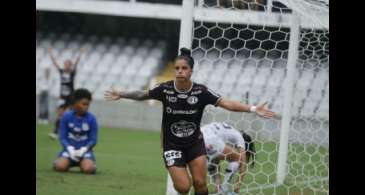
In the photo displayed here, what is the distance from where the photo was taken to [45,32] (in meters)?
27.8

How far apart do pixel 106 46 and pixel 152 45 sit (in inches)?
62.2

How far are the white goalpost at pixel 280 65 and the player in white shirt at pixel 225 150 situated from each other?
259mm

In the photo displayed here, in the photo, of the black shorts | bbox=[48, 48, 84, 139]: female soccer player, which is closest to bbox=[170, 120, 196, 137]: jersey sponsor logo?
the black shorts

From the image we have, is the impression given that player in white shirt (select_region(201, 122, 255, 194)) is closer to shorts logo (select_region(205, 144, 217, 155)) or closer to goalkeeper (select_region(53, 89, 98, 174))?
shorts logo (select_region(205, 144, 217, 155))

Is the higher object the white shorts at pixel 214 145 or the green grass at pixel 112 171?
the white shorts at pixel 214 145

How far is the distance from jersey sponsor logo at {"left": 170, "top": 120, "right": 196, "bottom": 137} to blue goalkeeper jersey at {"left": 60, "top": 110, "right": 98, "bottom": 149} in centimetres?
389

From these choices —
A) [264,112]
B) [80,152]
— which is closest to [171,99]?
[264,112]

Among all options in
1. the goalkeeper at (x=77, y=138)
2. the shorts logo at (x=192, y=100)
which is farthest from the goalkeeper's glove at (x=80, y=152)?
the shorts logo at (x=192, y=100)

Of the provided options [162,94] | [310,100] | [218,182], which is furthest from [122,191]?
[310,100]

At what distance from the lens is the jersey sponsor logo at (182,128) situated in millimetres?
8094

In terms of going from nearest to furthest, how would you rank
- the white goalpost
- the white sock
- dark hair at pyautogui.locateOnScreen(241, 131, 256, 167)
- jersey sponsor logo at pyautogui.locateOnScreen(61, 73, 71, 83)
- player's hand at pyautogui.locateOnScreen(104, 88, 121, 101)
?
player's hand at pyautogui.locateOnScreen(104, 88, 121, 101) → the white goalpost → the white sock → dark hair at pyautogui.locateOnScreen(241, 131, 256, 167) → jersey sponsor logo at pyautogui.locateOnScreen(61, 73, 71, 83)

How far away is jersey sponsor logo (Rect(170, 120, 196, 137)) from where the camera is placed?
809 centimetres

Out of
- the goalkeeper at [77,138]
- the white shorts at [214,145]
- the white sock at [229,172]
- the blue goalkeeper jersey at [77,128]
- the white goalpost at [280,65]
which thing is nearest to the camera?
the white goalpost at [280,65]

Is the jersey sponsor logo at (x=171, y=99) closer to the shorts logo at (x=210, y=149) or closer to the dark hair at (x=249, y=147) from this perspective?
the shorts logo at (x=210, y=149)
